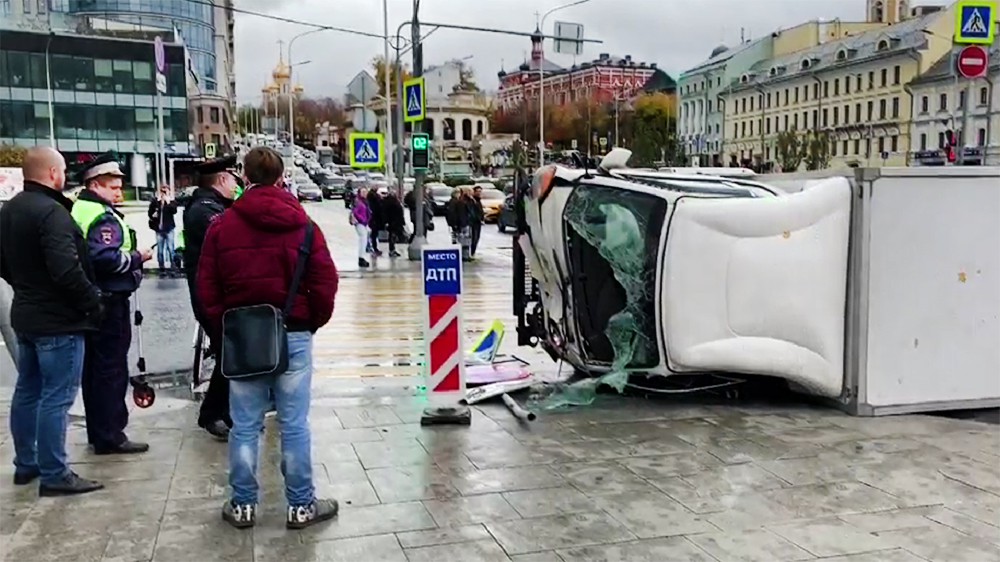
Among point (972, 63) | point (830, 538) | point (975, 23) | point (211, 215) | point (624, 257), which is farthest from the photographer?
point (975, 23)

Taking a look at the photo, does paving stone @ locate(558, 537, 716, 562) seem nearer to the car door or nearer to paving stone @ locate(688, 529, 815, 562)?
paving stone @ locate(688, 529, 815, 562)

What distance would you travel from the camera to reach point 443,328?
688 centimetres

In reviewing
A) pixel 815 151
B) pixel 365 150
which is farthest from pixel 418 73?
pixel 815 151

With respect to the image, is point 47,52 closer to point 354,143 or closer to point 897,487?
point 354,143

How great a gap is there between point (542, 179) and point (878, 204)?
2.62m

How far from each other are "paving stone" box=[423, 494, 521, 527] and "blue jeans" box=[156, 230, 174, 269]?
15377 millimetres

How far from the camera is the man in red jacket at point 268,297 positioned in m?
4.62

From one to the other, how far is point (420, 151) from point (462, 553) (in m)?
16.7

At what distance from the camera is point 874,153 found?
8494 centimetres

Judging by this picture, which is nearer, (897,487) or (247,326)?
(247,326)

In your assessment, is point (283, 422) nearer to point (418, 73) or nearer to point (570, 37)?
point (418, 73)

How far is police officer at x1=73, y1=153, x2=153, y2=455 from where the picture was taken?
19.2 ft

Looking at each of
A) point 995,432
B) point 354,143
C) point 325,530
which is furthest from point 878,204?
point 354,143

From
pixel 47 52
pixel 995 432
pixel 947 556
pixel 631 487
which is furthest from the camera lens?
pixel 47 52
